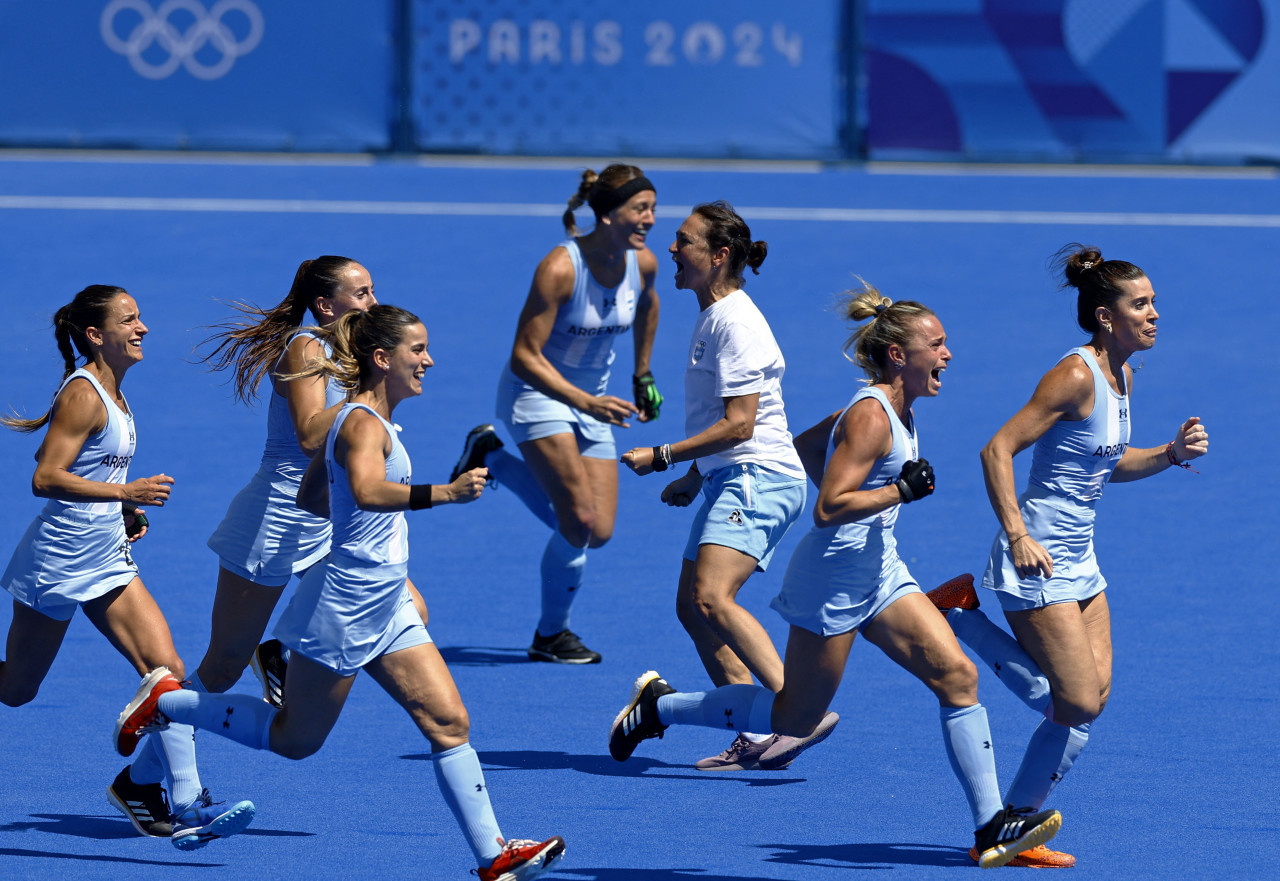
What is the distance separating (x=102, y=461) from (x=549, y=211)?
11.0 m

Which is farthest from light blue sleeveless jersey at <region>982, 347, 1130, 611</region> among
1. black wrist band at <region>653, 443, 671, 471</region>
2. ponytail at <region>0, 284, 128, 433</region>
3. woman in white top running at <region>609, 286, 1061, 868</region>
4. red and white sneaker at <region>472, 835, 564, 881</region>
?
ponytail at <region>0, 284, 128, 433</region>

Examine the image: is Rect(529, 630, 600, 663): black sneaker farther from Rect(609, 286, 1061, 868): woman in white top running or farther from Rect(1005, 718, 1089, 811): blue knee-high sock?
Rect(1005, 718, 1089, 811): blue knee-high sock

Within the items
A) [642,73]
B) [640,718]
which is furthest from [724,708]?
[642,73]

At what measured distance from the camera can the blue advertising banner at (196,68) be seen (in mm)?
17906

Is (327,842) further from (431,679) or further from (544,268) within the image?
(544,268)

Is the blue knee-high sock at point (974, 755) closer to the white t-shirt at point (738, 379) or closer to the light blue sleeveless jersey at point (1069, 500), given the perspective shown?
the light blue sleeveless jersey at point (1069, 500)

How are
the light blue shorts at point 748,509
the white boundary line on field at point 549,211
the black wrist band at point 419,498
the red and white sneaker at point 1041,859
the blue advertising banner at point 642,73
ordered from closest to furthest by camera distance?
the black wrist band at point 419,498
the red and white sneaker at point 1041,859
the light blue shorts at point 748,509
the white boundary line on field at point 549,211
the blue advertising banner at point 642,73

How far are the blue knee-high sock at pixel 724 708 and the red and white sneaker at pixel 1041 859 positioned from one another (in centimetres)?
81

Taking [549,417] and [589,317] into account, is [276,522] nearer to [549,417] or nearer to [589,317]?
[549,417]

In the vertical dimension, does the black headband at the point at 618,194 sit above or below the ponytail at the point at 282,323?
above

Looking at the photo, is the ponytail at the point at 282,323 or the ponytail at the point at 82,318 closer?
the ponytail at the point at 82,318

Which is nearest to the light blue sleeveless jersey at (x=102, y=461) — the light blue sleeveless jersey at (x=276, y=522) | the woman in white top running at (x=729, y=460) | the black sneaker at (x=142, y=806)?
the light blue sleeveless jersey at (x=276, y=522)

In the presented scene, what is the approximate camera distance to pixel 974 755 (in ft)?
17.7

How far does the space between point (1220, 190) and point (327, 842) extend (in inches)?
553
